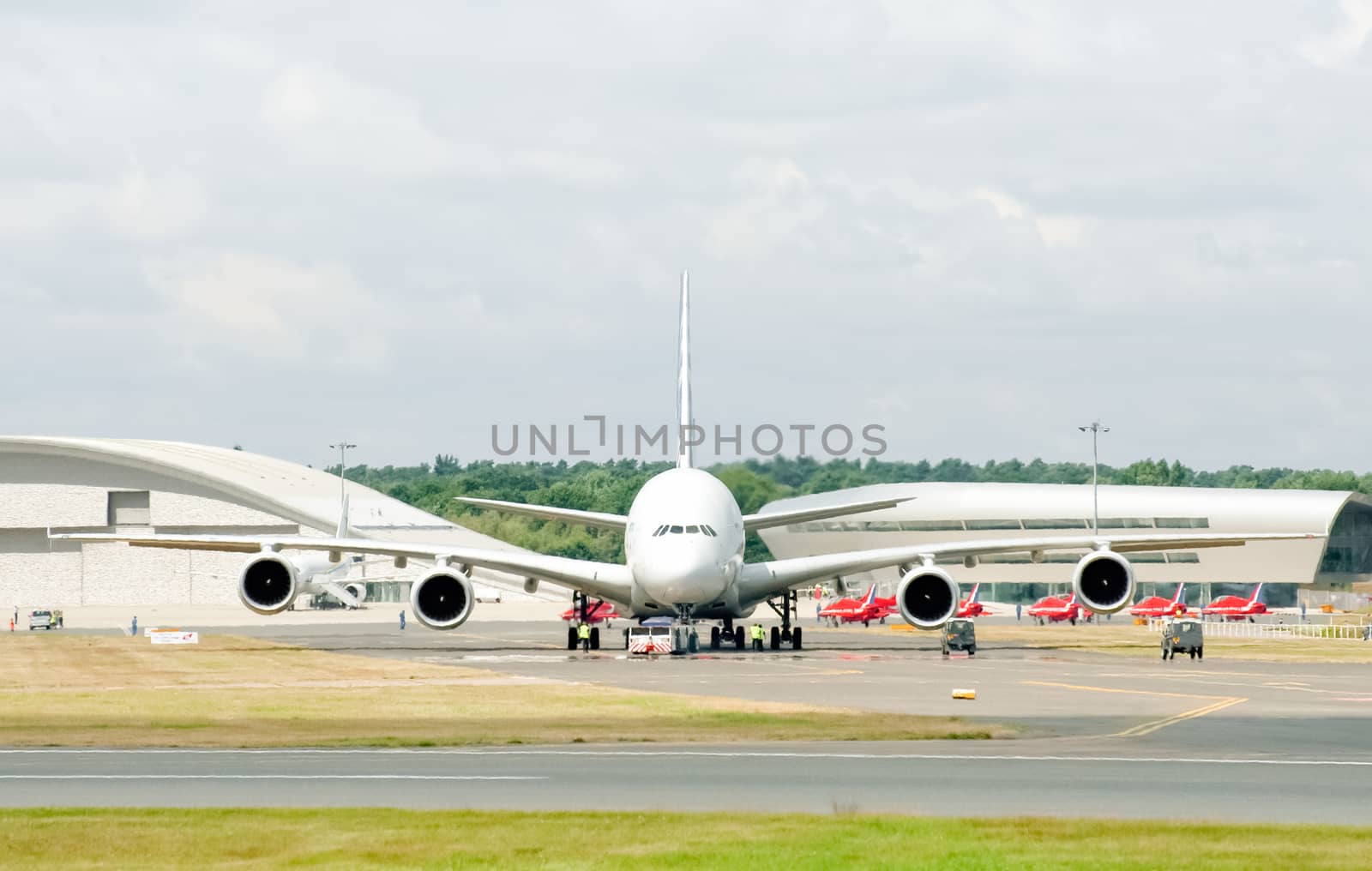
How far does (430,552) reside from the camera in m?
49.8

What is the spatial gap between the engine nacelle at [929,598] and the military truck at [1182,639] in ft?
22.6

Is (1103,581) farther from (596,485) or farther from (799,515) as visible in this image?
(596,485)

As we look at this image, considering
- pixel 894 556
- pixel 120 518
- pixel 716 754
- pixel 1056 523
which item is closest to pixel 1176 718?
pixel 716 754

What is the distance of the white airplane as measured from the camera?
1829 inches

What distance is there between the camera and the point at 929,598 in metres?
48.3

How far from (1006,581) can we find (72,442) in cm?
6948

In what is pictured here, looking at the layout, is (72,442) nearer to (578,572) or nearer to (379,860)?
(578,572)

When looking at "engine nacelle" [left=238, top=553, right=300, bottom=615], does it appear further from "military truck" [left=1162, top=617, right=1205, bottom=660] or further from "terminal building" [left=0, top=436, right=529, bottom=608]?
"terminal building" [left=0, top=436, right=529, bottom=608]

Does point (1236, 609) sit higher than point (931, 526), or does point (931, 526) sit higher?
point (931, 526)

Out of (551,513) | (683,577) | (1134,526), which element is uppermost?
(551,513)

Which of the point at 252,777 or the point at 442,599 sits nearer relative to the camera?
the point at 252,777

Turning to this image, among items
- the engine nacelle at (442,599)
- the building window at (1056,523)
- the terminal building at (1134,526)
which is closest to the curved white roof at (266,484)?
the terminal building at (1134,526)

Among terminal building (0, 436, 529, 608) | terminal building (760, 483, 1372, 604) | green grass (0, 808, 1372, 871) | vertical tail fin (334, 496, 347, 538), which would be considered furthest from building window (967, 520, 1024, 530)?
green grass (0, 808, 1372, 871)

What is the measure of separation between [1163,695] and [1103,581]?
14.0m
